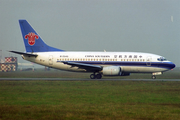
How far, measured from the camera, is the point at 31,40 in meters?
41.7

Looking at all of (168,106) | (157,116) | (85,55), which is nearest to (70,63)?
(85,55)

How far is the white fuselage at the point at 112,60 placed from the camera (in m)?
38.7

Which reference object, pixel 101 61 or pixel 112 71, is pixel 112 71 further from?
pixel 101 61

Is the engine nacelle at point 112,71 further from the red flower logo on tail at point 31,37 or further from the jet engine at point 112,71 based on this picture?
the red flower logo on tail at point 31,37

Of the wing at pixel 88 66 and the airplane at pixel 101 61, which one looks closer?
the wing at pixel 88 66

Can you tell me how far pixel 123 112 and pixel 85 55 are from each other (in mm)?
27189

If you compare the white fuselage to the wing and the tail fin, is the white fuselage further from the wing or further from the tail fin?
the tail fin

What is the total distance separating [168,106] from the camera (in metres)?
15.1

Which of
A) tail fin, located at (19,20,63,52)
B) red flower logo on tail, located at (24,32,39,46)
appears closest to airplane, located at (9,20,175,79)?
tail fin, located at (19,20,63,52)

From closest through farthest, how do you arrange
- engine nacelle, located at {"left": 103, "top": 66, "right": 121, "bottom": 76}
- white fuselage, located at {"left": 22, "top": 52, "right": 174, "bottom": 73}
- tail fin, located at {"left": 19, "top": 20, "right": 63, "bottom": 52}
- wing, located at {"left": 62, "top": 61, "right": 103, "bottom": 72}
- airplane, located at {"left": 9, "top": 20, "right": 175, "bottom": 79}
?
1. engine nacelle, located at {"left": 103, "top": 66, "right": 121, "bottom": 76}
2. wing, located at {"left": 62, "top": 61, "right": 103, "bottom": 72}
3. airplane, located at {"left": 9, "top": 20, "right": 175, "bottom": 79}
4. white fuselage, located at {"left": 22, "top": 52, "right": 174, "bottom": 73}
5. tail fin, located at {"left": 19, "top": 20, "right": 63, "bottom": 52}

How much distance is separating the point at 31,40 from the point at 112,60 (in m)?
13.2

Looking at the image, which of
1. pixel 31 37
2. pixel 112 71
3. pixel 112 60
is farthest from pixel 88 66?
pixel 31 37

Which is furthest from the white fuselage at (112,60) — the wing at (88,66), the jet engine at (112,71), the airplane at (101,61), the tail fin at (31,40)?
the jet engine at (112,71)

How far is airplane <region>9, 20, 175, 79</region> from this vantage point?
38.3m
